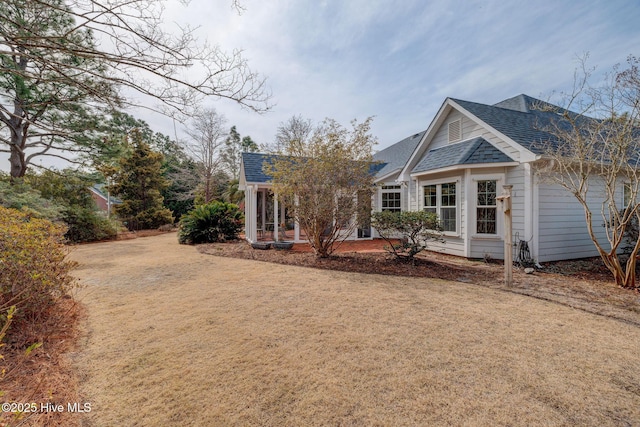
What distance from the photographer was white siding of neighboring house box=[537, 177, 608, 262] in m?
7.50

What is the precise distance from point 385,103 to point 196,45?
9286mm

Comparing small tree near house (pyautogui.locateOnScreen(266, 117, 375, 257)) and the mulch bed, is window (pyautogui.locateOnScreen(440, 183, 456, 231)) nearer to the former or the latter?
the mulch bed

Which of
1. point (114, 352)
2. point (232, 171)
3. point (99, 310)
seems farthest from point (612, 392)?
point (232, 171)

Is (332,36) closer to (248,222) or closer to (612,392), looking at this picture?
(612,392)

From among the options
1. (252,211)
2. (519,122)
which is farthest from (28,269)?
(519,122)

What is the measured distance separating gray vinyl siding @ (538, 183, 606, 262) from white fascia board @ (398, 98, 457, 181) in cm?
399

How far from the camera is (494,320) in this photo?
3752 mm

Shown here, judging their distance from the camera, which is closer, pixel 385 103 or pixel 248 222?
pixel 385 103

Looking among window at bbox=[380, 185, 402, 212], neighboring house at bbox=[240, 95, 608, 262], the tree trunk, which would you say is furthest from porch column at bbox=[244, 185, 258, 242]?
the tree trunk

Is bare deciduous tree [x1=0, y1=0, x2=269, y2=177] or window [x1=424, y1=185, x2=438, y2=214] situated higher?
bare deciduous tree [x1=0, y1=0, x2=269, y2=177]

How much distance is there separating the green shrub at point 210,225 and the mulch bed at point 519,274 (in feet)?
9.14

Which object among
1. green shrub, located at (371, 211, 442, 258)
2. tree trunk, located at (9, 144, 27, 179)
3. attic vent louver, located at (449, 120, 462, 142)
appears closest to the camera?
green shrub, located at (371, 211, 442, 258)

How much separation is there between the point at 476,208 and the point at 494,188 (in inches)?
30.3

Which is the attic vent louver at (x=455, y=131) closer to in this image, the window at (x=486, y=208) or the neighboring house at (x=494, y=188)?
the neighboring house at (x=494, y=188)
